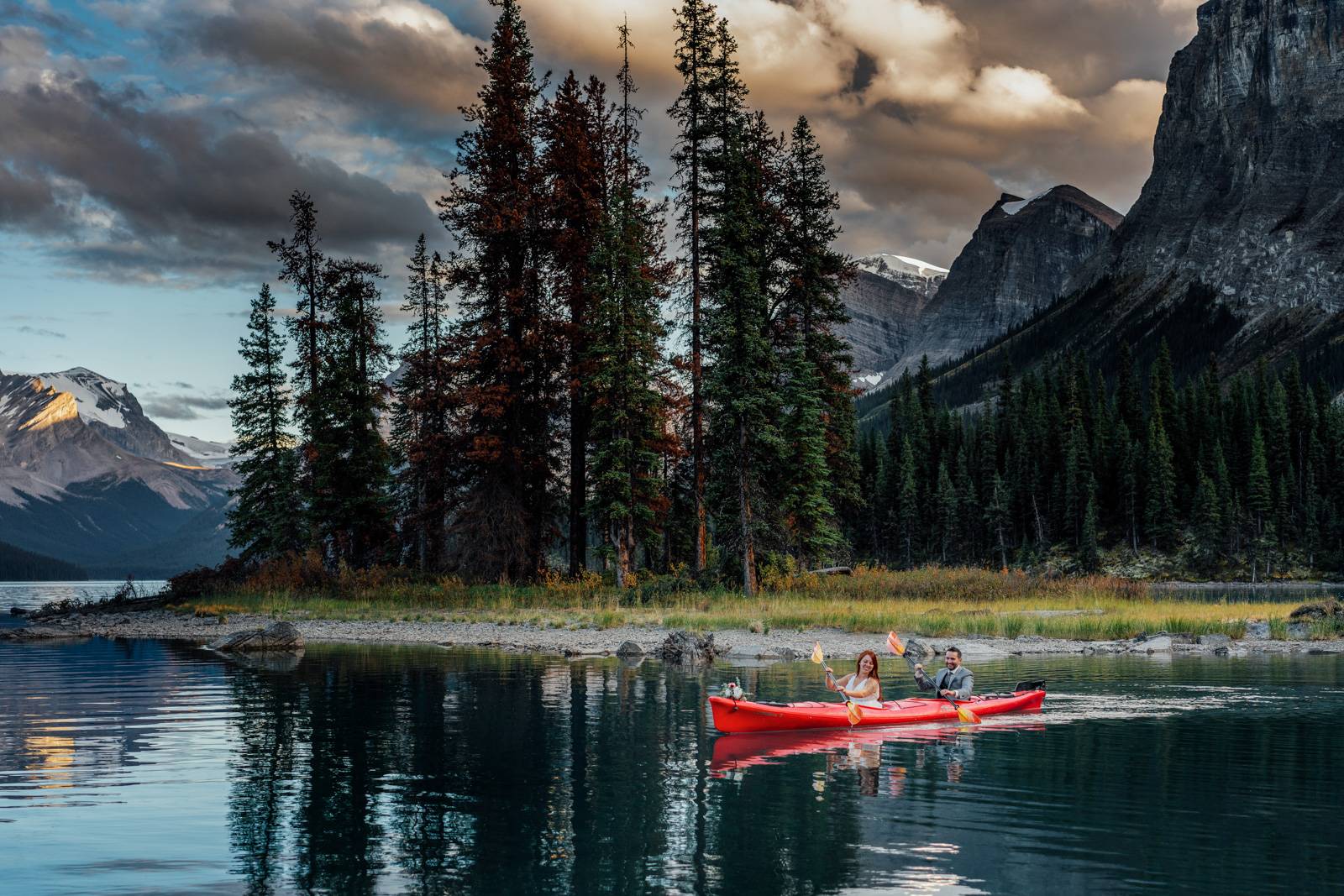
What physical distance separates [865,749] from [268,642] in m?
21.6

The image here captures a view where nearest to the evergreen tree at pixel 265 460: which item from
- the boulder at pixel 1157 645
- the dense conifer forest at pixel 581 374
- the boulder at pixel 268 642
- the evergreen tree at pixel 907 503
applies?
the dense conifer forest at pixel 581 374

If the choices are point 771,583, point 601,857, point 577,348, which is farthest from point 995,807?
point 577,348

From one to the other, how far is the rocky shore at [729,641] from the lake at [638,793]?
6.80m

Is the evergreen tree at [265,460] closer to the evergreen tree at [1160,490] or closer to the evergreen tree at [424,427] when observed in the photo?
the evergreen tree at [424,427]

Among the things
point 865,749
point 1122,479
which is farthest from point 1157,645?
point 1122,479

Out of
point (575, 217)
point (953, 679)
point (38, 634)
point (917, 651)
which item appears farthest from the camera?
point (575, 217)

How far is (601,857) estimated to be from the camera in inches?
416

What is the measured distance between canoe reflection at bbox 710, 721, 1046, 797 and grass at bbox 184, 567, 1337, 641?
14.0 m

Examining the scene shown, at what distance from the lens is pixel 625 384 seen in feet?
136

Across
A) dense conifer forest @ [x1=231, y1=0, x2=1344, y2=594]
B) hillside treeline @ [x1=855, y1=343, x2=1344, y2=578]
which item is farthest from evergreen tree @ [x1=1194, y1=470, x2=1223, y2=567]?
dense conifer forest @ [x1=231, y1=0, x2=1344, y2=594]

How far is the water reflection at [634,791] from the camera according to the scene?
10.1m

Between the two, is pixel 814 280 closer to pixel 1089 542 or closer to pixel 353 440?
pixel 353 440

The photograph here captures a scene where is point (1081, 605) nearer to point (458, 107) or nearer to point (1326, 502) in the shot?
point (458, 107)

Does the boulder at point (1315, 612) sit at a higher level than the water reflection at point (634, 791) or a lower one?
higher
